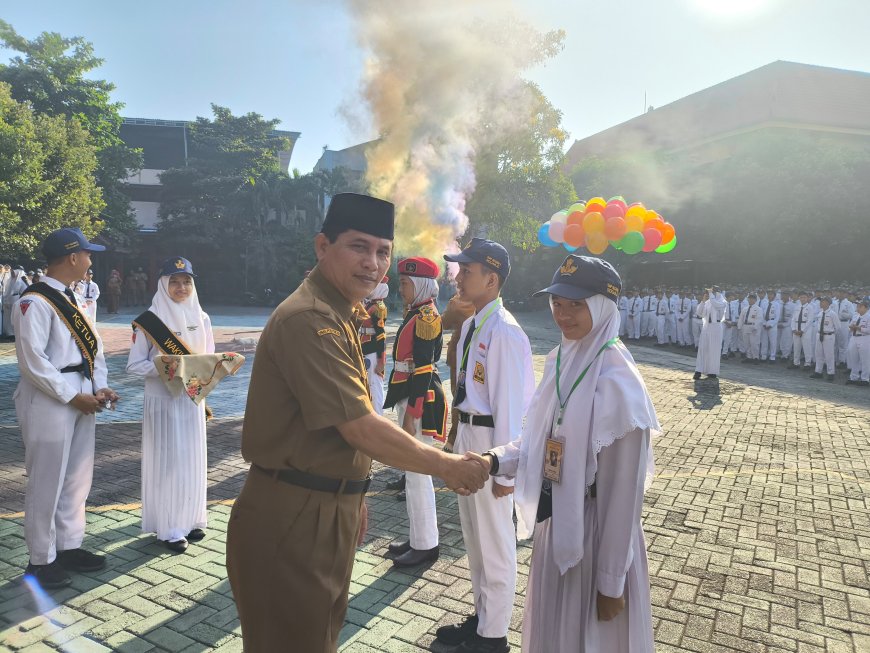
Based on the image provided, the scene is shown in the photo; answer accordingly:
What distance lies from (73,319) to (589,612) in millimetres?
3993

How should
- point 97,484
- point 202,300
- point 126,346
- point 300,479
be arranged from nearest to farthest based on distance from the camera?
point 300,479
point 97,484
point 126,346
point 202,300

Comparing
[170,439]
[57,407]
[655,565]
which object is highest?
[57,407]

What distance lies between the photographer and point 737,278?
97.1 feet

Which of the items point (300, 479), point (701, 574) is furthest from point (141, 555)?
point (701, 574)

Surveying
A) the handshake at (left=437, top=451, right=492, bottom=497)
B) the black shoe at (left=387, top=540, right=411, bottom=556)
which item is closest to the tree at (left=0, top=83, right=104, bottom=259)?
the black shoe at (left=387, top=540, right=411, bottom=556)

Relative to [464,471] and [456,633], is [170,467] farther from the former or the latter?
[464,471]

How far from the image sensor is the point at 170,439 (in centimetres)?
484

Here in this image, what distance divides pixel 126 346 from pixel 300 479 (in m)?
16.2

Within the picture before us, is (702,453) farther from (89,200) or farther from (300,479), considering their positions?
(89,200)

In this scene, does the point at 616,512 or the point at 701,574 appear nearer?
the point at 616,512

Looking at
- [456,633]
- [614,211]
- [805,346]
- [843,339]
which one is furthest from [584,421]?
[843,339]

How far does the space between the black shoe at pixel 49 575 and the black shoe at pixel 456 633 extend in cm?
267

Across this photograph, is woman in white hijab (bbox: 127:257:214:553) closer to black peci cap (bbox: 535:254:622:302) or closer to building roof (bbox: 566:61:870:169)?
black peci cap (bbox: 535:254:622:302)

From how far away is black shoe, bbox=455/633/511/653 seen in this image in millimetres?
Answer: 3445
